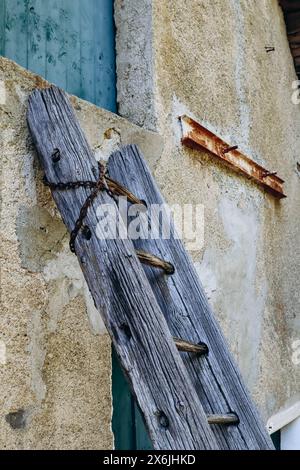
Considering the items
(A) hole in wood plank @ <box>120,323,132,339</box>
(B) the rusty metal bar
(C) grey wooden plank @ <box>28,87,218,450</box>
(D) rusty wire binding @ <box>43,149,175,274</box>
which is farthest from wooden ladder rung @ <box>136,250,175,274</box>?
(B) the rusty metal bar

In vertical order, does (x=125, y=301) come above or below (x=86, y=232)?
below

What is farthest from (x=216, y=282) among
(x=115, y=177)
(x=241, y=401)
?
(x=241, y=401)

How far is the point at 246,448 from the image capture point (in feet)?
4.48

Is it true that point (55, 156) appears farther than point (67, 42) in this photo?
No

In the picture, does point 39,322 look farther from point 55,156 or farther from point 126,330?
point 55,156

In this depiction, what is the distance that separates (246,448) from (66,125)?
99 centimetres

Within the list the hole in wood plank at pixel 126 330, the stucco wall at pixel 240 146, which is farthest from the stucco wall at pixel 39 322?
the stucco wall at pixel 240 146

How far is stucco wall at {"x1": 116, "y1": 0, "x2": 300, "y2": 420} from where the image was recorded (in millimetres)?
2291

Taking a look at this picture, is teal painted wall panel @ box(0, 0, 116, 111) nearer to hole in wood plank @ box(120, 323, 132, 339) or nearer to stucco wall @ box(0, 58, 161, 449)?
stucco wall @ box(0, 58, 161, 449)

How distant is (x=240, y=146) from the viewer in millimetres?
3025

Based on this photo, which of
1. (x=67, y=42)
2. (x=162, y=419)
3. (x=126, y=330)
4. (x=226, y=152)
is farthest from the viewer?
(x=226, y=152)

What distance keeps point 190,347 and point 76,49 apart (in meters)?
1.28

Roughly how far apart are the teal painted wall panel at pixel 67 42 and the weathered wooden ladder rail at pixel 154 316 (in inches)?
16.7

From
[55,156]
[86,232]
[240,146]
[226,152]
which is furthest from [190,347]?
[240,146]
